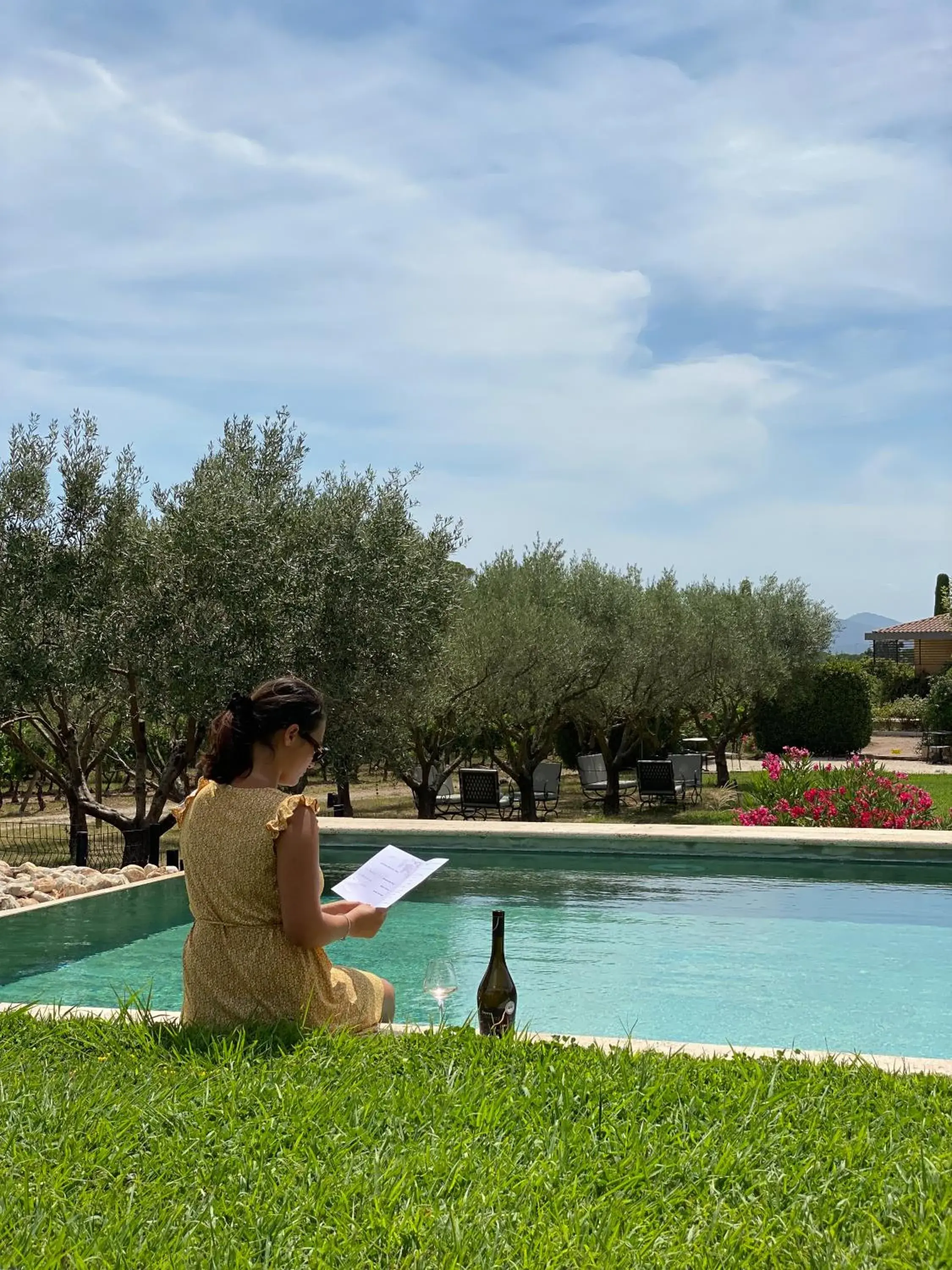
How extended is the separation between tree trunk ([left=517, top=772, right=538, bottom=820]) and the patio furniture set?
12cm

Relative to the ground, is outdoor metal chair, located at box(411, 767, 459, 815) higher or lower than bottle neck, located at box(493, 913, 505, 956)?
lower

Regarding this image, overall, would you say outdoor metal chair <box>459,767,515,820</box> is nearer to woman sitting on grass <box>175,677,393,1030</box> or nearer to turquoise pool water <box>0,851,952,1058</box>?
turquoise pool water <box>0,851,952,1058</box>

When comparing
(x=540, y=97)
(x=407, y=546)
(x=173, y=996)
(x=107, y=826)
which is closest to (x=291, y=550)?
(x=407, y=546)

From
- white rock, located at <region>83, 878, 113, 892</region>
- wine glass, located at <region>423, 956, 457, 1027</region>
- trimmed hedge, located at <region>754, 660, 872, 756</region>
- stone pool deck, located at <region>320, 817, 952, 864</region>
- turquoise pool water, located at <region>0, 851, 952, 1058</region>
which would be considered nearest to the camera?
wine glass, located at <region>423, 956, 457, 1027</region>

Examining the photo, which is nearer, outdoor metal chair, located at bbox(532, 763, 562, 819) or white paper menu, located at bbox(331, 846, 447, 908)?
white paper menu, located at bbox(331, 846, 447, 908)

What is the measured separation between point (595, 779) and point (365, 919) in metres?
17.2

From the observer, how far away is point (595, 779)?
817 inches

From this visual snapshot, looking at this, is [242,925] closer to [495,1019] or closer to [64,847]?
[495,1019]

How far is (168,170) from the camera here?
10148mm

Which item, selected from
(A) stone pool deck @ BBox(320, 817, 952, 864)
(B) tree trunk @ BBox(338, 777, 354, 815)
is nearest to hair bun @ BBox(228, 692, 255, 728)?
(A) stone pool deck @ BBox(320, 817, 952, 864)

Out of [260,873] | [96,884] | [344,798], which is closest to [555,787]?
[344,798]

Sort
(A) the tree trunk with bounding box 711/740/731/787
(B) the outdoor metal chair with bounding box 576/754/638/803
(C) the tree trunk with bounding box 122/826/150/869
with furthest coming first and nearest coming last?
(A) the tree trunk with bounding box 711/740/731/787 < (B) the outdoor metal chair with bounding box 576/754/638/803 < (C) the tree trunk with bounding box 122/826/150/869

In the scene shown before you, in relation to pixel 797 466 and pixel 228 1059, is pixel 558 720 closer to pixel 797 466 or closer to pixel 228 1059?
pixel 797 466

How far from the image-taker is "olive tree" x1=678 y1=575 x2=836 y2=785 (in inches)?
811
